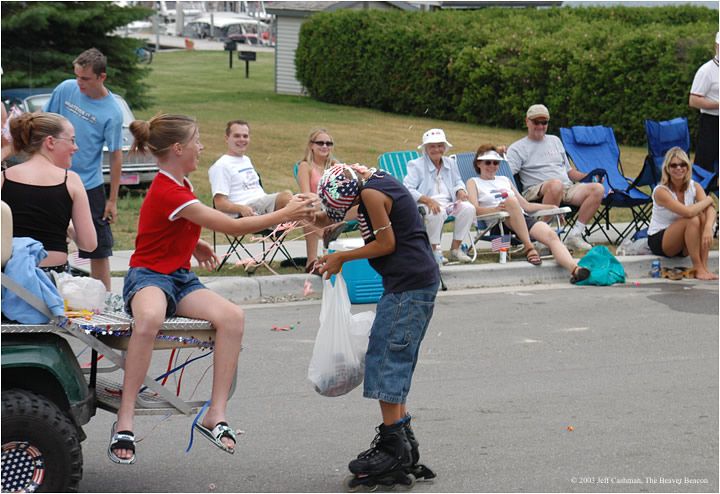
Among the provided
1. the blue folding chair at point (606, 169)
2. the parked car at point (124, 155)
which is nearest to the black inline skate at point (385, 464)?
the blue folding chair at point (606, 169)

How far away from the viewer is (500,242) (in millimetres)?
10508

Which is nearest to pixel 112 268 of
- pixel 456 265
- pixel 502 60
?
pixel 456 265

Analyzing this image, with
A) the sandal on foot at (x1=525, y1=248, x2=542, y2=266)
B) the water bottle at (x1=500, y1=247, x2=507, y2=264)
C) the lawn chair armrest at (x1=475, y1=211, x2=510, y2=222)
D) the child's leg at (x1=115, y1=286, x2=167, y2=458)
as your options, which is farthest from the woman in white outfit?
the child's leg at (x1=115, y1=286, x2=167, y2=458)

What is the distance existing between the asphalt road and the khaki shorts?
2947 millimetres

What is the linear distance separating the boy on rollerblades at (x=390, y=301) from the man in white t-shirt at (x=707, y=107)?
26.5 ft

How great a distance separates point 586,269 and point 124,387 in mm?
6443

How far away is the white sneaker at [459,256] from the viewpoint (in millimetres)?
10312

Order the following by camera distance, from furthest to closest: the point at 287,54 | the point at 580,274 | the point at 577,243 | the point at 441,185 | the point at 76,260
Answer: the point at 287,54 → the point at 577,243 → the point at 441,185 → the point at 580,274 → the point at 76,260

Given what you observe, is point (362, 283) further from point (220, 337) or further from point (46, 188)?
point (220, 337)

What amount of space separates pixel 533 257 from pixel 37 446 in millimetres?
7033

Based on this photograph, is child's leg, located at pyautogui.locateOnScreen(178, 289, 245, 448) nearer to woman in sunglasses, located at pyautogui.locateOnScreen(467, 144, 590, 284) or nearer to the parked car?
woman in sunglasses, located at pyautogui.locateOnScreen(467, 144, 590, 284)

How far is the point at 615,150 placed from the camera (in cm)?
1266

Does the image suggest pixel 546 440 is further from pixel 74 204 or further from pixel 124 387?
pixel 74 204

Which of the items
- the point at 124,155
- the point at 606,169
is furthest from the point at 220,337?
the point at 124,155
